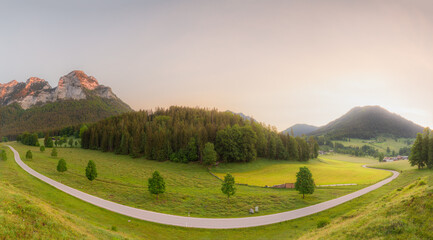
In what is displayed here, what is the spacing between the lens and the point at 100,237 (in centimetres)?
1603

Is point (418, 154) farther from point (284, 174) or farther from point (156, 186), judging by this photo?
point (156, 186)

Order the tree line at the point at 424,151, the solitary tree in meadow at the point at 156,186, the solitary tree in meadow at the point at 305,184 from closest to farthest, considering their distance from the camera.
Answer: the solitary tree in meadow at the point at 156,186 → the solitary tree in meadow at the point at 305,184 → the tree line at the point at 424,151

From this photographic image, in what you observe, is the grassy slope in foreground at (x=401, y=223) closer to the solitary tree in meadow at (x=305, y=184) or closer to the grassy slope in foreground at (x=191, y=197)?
the grassy slope in foreground at (x=191, y=197)

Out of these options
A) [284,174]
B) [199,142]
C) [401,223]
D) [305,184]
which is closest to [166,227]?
[401,223]

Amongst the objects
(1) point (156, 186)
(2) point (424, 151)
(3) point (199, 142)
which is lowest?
(1) point (156, 186)

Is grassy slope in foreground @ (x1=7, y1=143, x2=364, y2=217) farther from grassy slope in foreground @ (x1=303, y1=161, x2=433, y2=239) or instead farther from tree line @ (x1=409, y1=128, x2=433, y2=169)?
tree line @ (x1=409, y1=128, x2=433, y2=169)

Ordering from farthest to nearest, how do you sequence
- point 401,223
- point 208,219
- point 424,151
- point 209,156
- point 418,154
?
point 209,156 < point 418,154 < point 424,151 < point 208,219 < point 401,223

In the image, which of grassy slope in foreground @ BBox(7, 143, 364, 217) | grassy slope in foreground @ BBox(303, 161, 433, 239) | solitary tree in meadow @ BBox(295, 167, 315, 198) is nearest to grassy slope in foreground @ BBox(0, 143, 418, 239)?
grassy slope in foreground @ BBox(7, 143, 364, 217)

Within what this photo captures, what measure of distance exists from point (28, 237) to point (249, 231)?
871 inches

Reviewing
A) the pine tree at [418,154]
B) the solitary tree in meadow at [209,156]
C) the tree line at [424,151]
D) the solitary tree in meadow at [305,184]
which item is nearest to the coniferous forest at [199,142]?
the solitary tree in meadow at [209,156]

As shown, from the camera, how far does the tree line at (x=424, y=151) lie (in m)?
49.4

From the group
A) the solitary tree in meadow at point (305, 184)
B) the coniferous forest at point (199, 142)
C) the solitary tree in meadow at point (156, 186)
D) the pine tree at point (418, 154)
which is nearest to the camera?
the solitary tree in meadow at point (156, 186)

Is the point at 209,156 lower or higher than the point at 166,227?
higher

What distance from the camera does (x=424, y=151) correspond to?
5128cm
